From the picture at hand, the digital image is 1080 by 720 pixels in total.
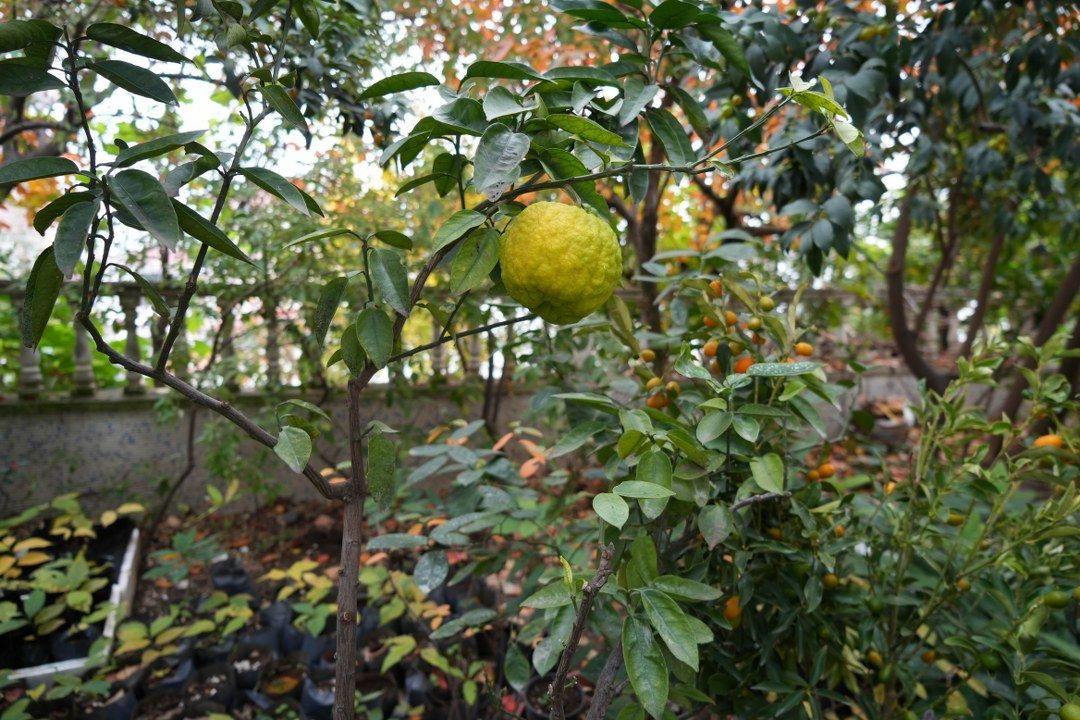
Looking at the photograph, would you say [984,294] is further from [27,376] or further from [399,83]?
[27,376]

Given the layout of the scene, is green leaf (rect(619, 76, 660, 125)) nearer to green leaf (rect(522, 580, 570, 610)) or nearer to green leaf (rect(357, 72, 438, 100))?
green leaf (rect(357, 72, 438, 100))

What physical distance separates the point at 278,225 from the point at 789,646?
2.01m

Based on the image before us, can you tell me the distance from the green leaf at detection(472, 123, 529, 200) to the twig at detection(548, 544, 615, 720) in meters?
0.36

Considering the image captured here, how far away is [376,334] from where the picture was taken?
0.71 metres

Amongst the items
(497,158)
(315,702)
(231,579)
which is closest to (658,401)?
(497,158)

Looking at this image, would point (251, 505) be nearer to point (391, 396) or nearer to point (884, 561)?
point (391, 396)

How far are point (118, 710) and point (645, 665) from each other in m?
1.51

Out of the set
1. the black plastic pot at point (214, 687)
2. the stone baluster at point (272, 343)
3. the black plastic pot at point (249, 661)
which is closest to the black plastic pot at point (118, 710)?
the black plastic pot at point (214, 687)

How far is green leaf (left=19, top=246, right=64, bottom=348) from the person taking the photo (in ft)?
1.92

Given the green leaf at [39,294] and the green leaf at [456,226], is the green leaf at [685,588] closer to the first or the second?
the green leaf at [456,226]

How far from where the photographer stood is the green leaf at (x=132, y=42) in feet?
2.02

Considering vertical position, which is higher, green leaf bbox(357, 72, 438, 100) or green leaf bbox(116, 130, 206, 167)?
green leaf bbox(357, 72, 438, 100)

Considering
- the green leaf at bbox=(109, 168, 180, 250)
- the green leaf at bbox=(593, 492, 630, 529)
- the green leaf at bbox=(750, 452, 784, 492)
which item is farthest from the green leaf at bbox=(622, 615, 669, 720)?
the green leaf at bbox=(109, 168, 180, 250)

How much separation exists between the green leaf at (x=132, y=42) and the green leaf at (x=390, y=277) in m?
0.26
